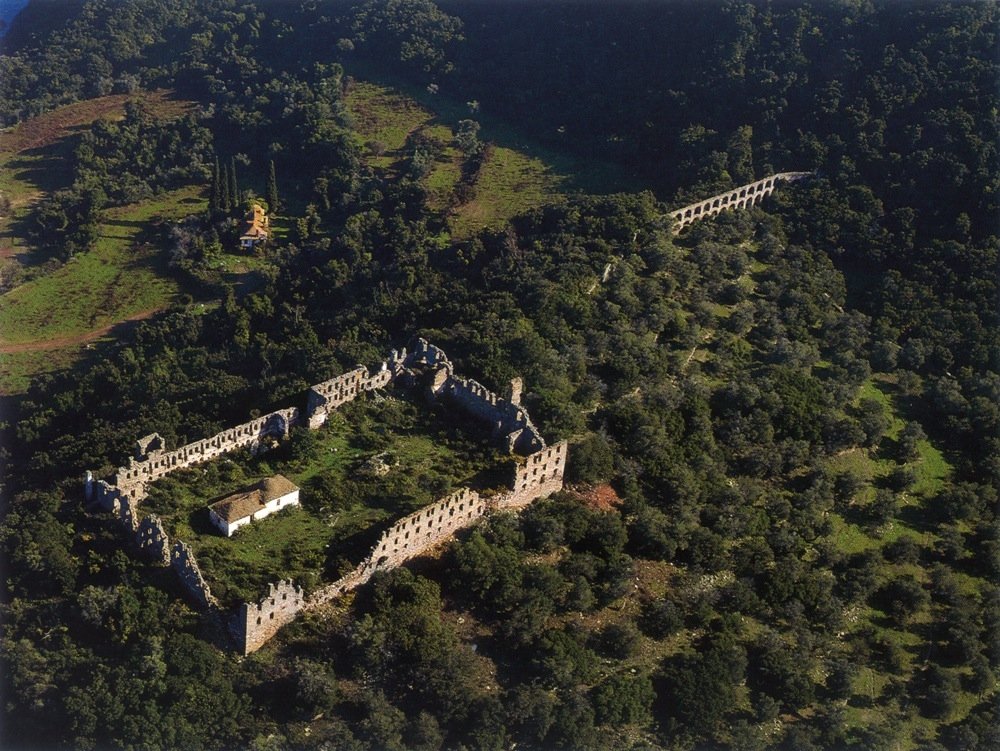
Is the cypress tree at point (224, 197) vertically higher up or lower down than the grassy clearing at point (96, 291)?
higher up

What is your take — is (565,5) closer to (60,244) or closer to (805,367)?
(60,244)

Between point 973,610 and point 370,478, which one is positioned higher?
point 370,478

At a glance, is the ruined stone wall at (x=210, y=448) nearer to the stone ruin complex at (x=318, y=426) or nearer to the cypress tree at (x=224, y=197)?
the stone ruin complex at (x=318, y=426)

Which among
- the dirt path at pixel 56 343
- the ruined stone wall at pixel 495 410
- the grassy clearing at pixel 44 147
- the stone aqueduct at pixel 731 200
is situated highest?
the stone aqueduct at pixel 731 200

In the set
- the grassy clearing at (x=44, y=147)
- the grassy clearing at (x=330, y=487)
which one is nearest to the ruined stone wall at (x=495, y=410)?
the grassy clearing at (x=330, y=487)

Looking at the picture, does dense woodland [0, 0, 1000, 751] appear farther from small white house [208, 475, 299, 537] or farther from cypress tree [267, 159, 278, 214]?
small white house [208, 475, 299, 537]

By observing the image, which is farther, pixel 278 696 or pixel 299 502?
pixel 299 502

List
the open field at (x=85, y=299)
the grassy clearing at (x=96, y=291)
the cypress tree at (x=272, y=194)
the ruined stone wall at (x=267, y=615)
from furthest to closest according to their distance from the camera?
the cypress tree at (x=272, y=194)
the grassy clearing at (x=96, y=291)
the open field at (x=85, y=299)
the ruined stone wall at (x=267, y=615)

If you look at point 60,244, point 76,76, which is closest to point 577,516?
point 60,244
